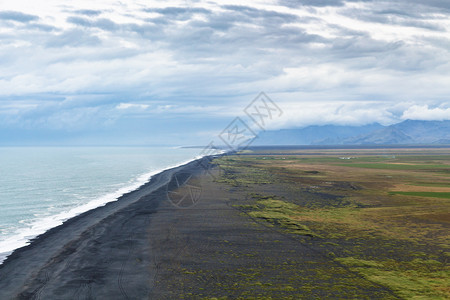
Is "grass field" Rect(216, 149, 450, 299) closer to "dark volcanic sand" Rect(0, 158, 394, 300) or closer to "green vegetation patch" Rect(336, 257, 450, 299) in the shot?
"green vegetation patch" Rect(336, 257, 450, 299)

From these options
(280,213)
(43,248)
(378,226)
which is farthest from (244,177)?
(43,248)

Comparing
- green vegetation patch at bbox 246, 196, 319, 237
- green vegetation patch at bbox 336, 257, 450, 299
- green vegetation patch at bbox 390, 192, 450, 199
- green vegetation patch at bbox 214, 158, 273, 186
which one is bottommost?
green vegetation patch at bbox 390, 192, 450, 199

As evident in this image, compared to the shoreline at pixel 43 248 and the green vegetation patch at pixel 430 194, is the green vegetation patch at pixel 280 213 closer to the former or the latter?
the shoreline at pixel 43 248

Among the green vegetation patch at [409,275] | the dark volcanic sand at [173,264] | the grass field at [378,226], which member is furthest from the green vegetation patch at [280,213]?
the green vegetation patch at [409,275]

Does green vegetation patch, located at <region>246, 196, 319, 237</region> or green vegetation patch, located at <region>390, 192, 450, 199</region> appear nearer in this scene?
green vegetation patch, located at <region>246, 196, 319, 237</region>

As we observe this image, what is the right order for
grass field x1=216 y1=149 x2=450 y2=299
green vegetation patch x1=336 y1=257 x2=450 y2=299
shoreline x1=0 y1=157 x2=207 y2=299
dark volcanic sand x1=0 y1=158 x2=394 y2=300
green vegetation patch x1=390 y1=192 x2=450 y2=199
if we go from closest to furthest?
1. green vegetation patch x1=336 y1=257 x2=450 y2=299
2. dark volcanic sand x1=0 y1=158 x2=394 y2=300
3. shoreline x1=0 y1=157 x2=207 y2=299
4. grass field x1=216 y1=149 x2=450 y2=299
5. green vegetation patch x1=390 y1=192 x2=450 y2=199

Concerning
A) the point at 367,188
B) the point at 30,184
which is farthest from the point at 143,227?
the point at 30,184

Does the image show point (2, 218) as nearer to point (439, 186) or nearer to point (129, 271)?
point (129, 271)

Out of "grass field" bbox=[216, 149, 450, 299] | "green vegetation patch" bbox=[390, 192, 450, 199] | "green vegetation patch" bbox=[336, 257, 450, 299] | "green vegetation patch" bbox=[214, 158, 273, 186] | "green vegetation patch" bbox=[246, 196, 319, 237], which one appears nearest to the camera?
"green vegetation patch" bbox=[336, 257, 450, 299]

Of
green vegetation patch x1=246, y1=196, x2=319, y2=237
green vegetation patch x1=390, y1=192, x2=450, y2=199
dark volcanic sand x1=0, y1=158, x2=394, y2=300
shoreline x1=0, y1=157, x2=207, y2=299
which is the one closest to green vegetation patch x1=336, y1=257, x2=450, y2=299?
dark volcanic sand x1=0, y1=158, x2=394, y2=300
